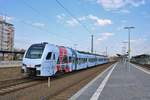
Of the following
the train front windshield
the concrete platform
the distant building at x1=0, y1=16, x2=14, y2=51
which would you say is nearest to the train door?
the train front windshield

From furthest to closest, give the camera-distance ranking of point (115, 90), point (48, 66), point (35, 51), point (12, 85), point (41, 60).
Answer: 1. point (35, 51)
2. point (48, 66)
3. point (41, 60)
4. point (12, 85)
5. point (115, 90)

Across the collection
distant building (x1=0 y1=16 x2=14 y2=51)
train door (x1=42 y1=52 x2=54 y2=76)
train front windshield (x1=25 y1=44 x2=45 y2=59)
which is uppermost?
distant building (x1=0 y1=16 x2=14 y2=51)

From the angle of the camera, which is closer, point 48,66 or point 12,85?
point 12,85

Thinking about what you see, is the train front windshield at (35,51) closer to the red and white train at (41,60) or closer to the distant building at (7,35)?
the red and white train at (41,60)

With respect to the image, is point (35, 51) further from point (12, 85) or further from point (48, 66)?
point (12, 85)

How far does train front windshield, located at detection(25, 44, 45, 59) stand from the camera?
78.1ft

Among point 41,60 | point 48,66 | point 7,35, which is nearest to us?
point 41,60

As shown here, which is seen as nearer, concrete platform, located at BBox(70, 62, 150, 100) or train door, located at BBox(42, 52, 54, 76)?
concrete platform, located at BBox(70, 62, 150, 100)

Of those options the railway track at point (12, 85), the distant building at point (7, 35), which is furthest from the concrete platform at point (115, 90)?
the distant building at point (7, 35)

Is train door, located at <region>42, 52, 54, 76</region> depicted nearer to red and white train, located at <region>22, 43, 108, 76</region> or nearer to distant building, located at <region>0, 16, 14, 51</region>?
red and white train, located at <region>22, 43, 108, 76</region>

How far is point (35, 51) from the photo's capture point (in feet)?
79.4

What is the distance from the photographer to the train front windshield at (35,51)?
78.1ft

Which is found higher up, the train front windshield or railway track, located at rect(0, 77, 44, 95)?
the train front windshield

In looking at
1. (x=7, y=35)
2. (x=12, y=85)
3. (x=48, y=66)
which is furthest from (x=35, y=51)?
(x=7, y=35)
